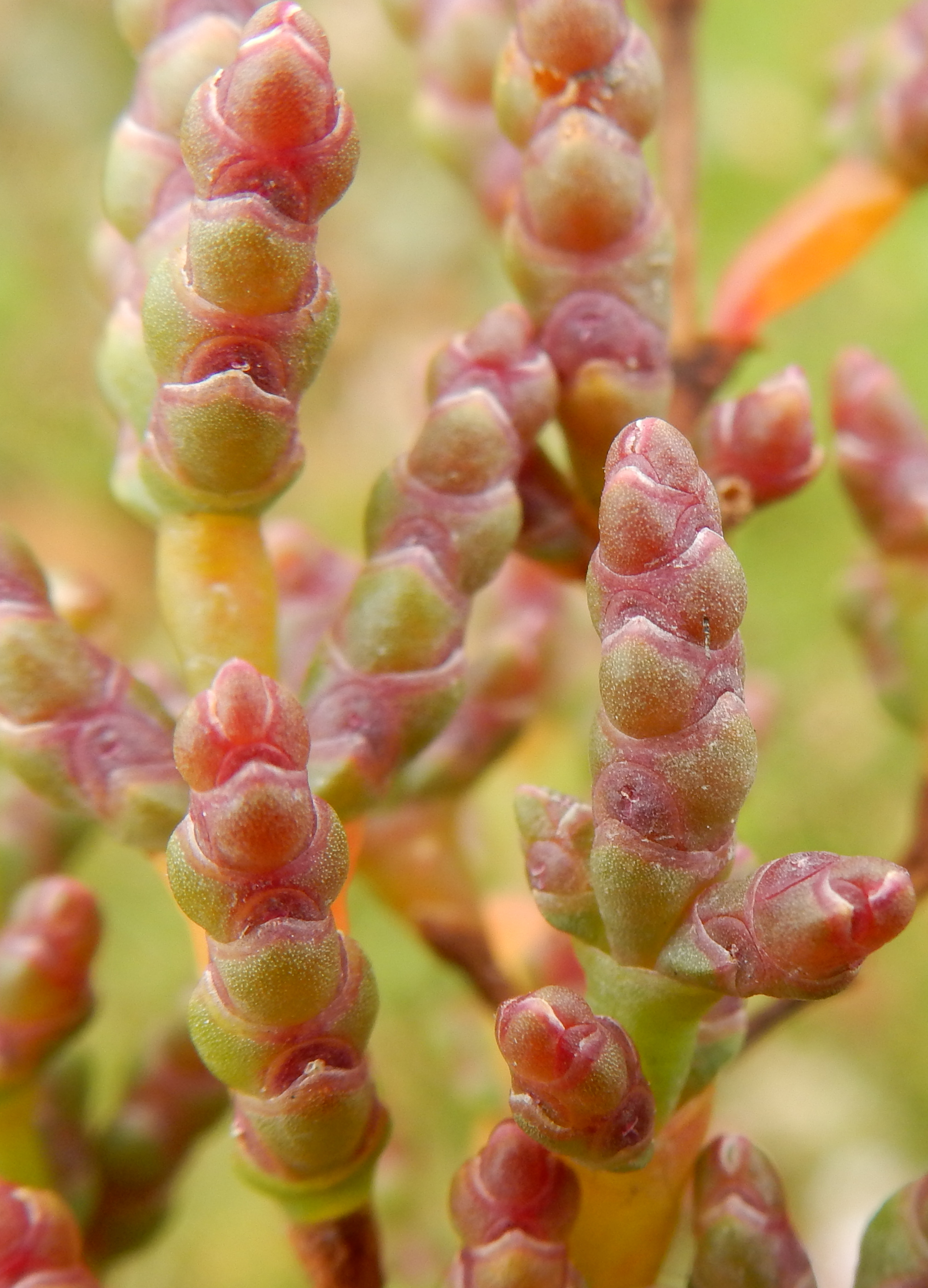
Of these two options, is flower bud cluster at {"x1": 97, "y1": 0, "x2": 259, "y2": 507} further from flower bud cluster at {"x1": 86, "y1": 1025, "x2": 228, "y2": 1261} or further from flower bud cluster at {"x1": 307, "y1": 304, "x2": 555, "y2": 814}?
flower bud cluster at {"x1": 86, "y1": 1025, "x2": 228, "y2": 1261}

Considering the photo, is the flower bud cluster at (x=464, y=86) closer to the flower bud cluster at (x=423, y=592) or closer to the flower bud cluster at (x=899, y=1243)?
the flower bud cluster at (x=423, y=592)

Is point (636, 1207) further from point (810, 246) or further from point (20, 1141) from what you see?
point (810, 246)

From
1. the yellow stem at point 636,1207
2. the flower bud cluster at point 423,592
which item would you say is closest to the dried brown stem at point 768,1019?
the yellow stem at point 636,1207

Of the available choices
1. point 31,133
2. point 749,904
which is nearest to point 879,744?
point 749,904

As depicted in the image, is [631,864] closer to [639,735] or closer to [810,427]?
[639,735]

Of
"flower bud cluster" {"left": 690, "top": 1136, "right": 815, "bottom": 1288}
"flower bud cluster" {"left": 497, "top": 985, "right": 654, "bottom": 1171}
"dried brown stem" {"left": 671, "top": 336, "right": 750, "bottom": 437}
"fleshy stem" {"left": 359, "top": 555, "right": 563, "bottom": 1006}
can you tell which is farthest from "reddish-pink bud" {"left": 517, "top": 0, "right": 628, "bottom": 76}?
"flower bud cluster" {"left": 690, "top": 1136, "right": 815, "bottom": 1288}

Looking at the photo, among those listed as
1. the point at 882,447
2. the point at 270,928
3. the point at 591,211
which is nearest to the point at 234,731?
the point at 270,928
